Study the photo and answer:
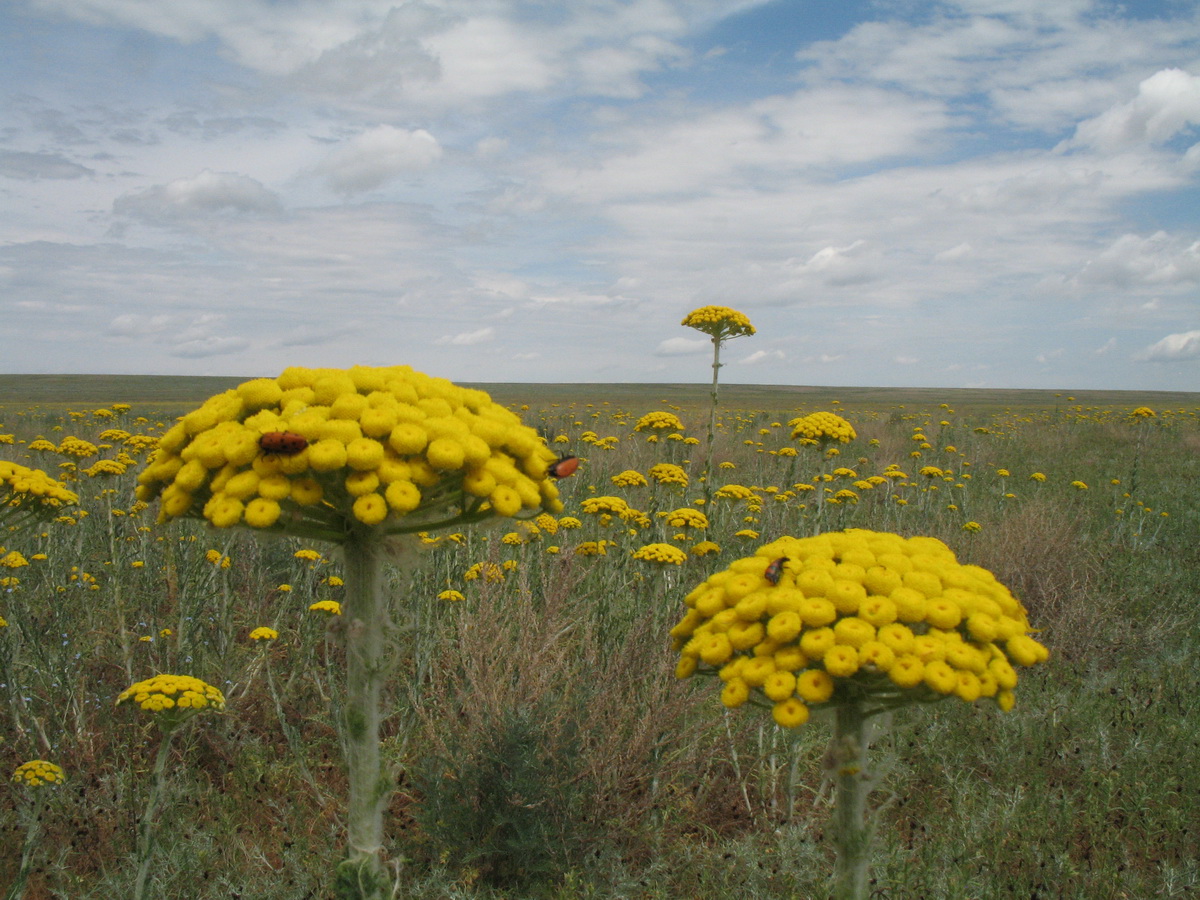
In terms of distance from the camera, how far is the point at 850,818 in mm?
1653

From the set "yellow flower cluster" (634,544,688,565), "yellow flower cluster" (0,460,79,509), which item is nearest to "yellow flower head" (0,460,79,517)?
"yellow flower cluster" (0,460,79,509)

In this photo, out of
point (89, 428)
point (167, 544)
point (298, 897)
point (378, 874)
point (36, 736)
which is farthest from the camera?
point (89, 428)

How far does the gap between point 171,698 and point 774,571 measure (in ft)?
7.35

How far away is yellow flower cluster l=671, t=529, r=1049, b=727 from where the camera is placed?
1.57 m

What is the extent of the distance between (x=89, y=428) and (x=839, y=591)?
1603cm

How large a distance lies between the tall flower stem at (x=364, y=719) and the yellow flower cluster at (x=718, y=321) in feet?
15.8

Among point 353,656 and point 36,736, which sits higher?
point 353,656

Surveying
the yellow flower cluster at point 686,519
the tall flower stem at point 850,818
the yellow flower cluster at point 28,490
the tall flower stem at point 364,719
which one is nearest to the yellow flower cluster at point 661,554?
the yellow flower cluster at point 686,519

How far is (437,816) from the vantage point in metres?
3.41

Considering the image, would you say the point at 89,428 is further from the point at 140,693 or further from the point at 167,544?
the point at 140,693

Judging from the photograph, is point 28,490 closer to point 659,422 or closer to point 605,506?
point 605,506

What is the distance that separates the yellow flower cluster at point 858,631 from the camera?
1573mm

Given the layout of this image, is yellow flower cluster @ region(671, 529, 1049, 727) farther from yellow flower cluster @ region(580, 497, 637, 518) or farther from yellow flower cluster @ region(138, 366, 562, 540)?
yellow flower cluster @ region(580, 497, 637, 518)

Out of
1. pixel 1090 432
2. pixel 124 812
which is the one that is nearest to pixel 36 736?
pixel 124 812
